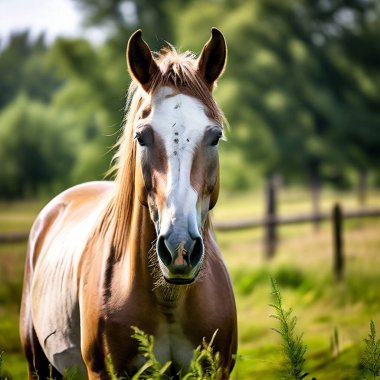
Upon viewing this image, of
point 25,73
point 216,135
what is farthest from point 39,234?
point 25,73

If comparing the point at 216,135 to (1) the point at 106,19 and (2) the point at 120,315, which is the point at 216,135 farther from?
(1) the point at 106,19

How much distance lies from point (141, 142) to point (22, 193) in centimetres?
→ 2579

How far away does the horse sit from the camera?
2.47 meters

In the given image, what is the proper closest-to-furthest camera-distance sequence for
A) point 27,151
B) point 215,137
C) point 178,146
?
point 178,146 < point 215,137 < point 27,151

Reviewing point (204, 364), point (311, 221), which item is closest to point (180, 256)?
point (204, 364)

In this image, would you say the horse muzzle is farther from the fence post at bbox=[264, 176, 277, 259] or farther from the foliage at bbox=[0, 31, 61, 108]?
the foliage at bbox=[0, 31, 61, 108]

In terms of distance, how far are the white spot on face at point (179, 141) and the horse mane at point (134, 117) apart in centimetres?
7

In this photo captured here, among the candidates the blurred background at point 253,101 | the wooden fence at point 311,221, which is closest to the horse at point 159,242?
the wooden fence at point 311,221

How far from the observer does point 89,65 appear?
1083 inches

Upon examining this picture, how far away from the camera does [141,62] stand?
2.86m

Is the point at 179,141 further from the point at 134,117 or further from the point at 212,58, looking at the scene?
the point at 212,58

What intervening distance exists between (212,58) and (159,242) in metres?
1.05

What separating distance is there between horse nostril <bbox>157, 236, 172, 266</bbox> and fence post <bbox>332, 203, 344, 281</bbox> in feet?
21.6

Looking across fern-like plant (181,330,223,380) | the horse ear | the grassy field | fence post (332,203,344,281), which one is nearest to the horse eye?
the horse ear
